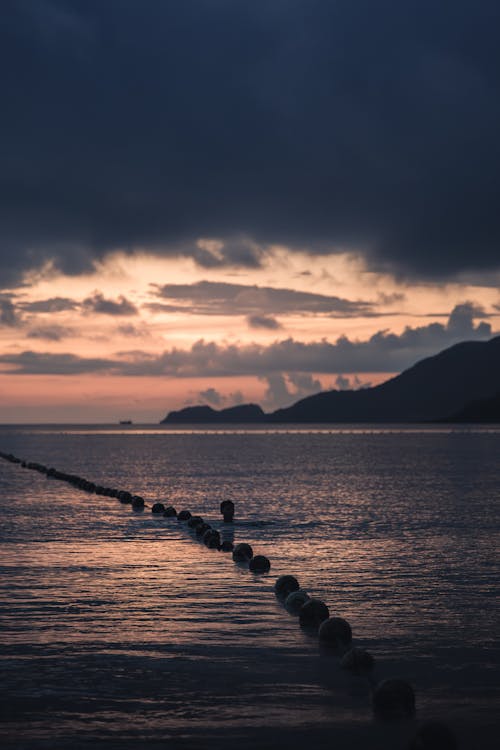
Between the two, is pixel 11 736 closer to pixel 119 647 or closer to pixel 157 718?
pixel 157 718

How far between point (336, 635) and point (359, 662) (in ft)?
6.07

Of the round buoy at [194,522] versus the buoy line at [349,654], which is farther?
the round buoy at [194,522]

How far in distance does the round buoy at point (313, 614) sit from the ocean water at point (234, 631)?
0.34 m

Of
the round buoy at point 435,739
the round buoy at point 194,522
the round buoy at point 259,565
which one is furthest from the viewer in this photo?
the round buoy at point 194,522

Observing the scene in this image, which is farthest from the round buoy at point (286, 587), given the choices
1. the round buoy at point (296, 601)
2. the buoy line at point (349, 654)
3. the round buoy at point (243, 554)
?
the round buoy at point (243, 554)

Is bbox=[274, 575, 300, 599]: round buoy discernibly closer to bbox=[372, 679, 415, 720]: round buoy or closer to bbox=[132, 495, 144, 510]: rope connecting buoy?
bbox=[372, 679, 415, 720]: round buoy

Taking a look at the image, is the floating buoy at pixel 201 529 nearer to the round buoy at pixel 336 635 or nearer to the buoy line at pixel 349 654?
the buoy line at pixel 349 654

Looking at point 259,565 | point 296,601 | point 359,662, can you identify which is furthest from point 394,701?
point 259,565

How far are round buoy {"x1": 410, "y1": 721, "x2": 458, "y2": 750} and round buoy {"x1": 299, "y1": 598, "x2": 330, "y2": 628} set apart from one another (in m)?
7.73

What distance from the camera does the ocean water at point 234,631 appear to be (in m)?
12.9

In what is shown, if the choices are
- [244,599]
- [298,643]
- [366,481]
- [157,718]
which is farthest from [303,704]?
[366,481]

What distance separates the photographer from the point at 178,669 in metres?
15.6

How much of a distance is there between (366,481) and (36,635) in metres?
54.5

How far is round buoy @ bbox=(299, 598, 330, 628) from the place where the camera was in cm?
1909
